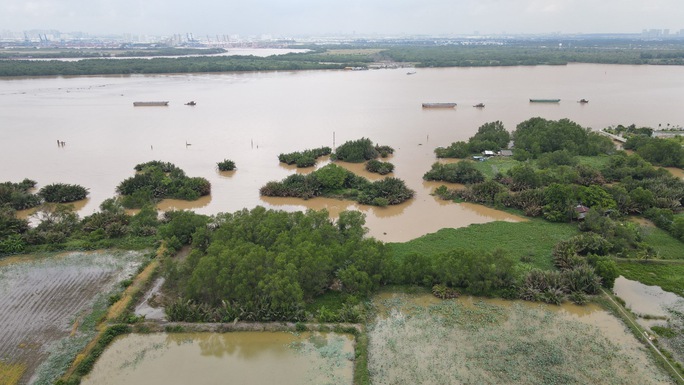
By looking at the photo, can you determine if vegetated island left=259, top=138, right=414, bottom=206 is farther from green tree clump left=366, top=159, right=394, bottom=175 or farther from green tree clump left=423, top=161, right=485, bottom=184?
green tree clump left=366, top=159, right=394, bottom=175

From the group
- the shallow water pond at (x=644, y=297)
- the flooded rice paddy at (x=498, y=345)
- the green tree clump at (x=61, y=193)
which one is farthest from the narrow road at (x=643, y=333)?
the green tree clump at (x=61, y=193)

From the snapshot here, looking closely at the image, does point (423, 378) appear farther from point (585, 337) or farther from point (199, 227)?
point (199, 227)

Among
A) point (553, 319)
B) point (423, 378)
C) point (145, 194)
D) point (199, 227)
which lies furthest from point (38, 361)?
point (553, 319)

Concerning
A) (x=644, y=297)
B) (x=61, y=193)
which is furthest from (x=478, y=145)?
(x=61, y=193)

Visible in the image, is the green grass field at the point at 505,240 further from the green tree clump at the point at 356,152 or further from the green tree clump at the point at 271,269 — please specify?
the green tree clump at the point at 356,152

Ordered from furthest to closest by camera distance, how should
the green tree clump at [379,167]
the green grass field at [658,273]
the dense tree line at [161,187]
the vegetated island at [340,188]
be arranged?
the green tree clump at [379,167] < the dense tree line at [161,187] < the vegetated island at [340,188] < the green grass field at [658,273]

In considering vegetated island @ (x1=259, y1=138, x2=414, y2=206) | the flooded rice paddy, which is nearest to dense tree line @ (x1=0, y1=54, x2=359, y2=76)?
vegetated island @ (x1=259, y1=138, x2=414, y2=206)
